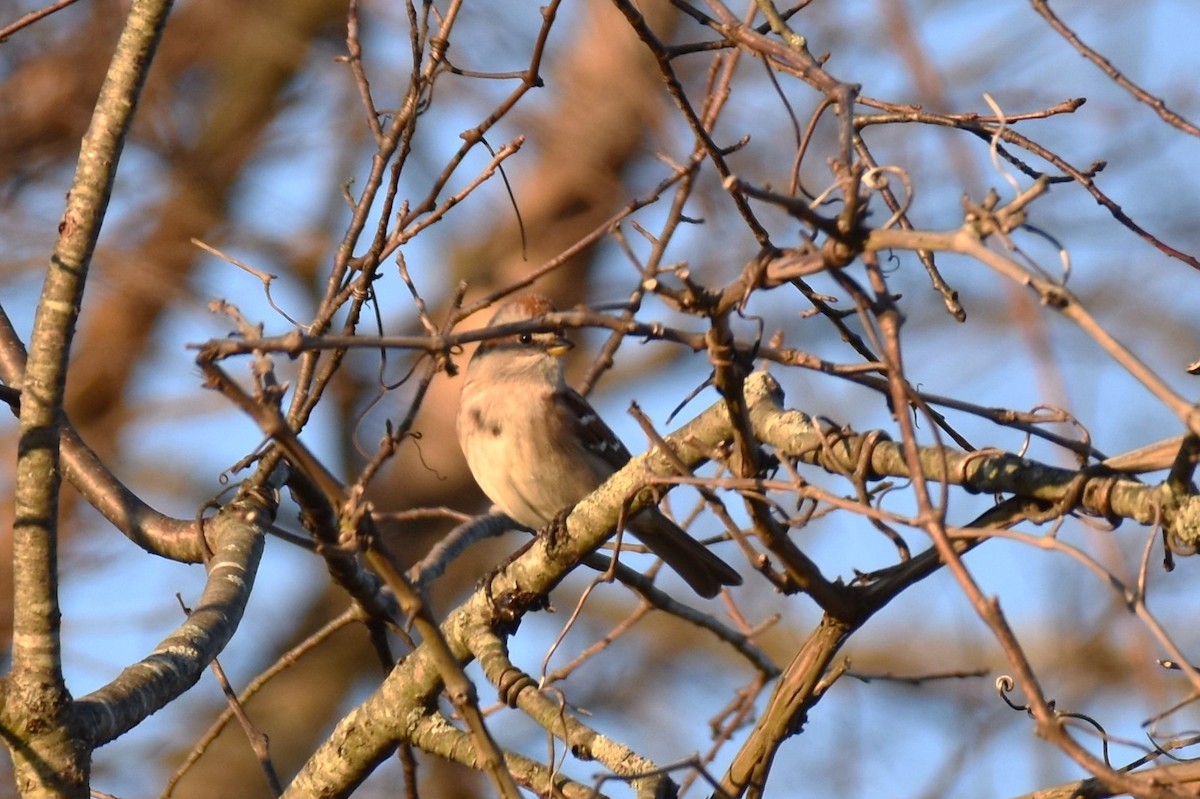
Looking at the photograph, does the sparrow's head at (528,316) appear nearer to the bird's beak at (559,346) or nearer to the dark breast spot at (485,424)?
the bird's beak at (559,346)

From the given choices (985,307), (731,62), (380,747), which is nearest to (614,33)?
(985,307)

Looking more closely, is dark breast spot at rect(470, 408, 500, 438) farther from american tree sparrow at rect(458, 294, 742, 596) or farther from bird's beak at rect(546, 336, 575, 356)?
bird's beak at rect(546, 336, 575, 356)

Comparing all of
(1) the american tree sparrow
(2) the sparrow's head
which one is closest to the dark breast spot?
(1) the american tree sparrow

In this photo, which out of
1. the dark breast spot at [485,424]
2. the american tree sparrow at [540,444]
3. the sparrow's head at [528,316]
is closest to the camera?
the american tree sparrow at [540,444]

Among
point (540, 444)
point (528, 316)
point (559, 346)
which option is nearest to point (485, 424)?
point (540, 444)

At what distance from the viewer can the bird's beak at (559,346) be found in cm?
563

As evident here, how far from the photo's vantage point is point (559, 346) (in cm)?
566

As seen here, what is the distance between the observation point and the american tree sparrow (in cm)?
539

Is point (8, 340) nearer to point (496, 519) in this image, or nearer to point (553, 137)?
point (496, 519)

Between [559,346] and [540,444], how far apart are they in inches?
16.3

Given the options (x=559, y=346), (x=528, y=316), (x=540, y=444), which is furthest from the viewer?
(x=528, y=316)

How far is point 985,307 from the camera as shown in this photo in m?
10.7

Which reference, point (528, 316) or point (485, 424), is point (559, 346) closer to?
point (528, 316)

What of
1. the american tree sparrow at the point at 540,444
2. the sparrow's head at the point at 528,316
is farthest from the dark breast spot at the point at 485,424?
the sparrow's head at the point at 528,316
